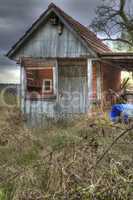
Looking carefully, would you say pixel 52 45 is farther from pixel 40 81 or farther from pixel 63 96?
pixel 40 81

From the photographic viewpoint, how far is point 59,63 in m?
16.8

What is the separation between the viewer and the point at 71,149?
629cm

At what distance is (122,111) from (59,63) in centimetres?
374

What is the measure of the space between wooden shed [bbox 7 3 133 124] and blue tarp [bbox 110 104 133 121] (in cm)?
87

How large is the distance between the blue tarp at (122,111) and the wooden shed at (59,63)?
2.85ft

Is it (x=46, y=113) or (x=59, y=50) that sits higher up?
(x=59, y=50)

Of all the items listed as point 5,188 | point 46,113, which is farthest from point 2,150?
point 46,113

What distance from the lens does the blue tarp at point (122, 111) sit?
48.2ft

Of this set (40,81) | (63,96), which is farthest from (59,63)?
(40,81)

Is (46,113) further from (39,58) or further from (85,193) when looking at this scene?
(85,193)

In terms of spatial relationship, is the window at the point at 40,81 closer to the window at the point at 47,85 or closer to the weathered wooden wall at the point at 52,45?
the window at the point at 47,85

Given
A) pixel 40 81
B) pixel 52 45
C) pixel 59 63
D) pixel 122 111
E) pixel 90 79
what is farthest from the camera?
pixel 40 81

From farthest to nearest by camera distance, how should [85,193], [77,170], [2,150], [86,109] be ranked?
[86,109] < [2,150] < [77,170] < [85,193]

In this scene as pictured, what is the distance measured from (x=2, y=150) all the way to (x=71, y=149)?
301 cm
